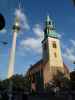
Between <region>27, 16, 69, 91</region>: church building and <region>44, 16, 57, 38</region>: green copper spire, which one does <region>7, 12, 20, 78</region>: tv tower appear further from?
<region>44, 16, 57, 38</region>: green copper spire

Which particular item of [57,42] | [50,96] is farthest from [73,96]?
[57,42]

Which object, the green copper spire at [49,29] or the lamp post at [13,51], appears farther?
the green copper spire at [49,29]

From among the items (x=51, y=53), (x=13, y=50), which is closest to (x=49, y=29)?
(x=51, y=53)

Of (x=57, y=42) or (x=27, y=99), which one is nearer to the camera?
(x=27, y=99)

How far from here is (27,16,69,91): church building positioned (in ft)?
243

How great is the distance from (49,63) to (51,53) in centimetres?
508

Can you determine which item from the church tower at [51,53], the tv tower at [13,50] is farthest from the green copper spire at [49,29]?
the tv tower at [13,50]

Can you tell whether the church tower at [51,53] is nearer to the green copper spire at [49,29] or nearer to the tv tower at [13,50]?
the green copper spire at [49,29]

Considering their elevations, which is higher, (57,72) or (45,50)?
(45,50)

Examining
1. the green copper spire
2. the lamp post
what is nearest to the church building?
the green copper spire

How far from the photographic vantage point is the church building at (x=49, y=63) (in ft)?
243

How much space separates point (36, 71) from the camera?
8550 centimetres

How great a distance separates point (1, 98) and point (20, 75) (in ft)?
102

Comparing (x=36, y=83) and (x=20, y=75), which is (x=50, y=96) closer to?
(x=20, y=75)
